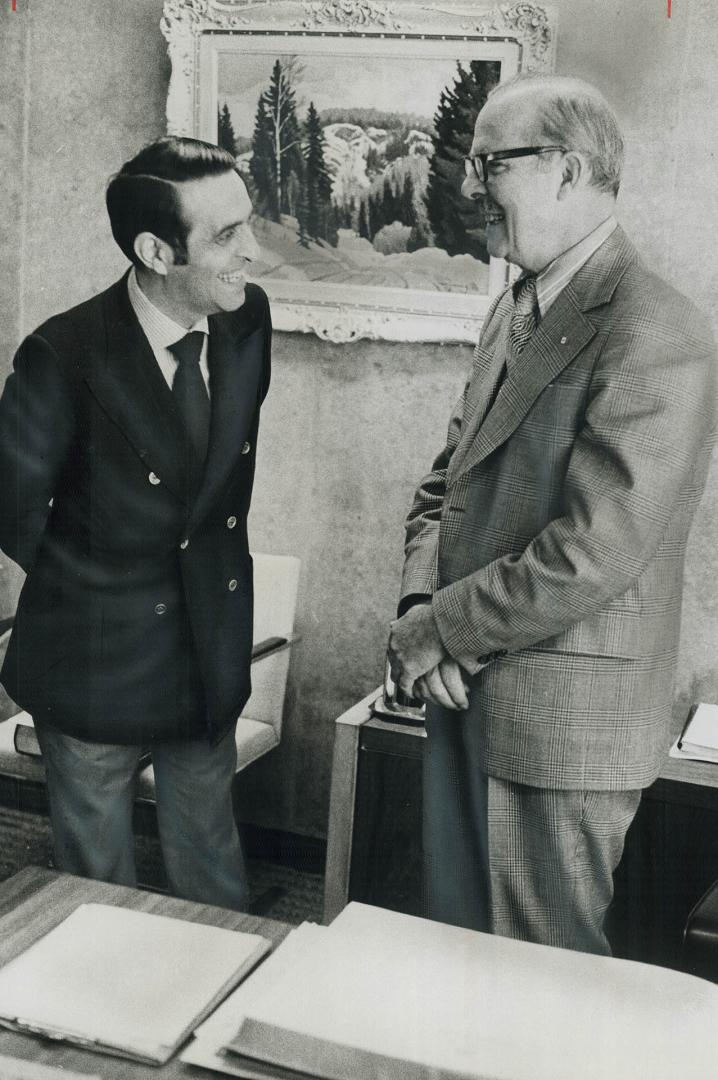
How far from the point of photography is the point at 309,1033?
899 mm

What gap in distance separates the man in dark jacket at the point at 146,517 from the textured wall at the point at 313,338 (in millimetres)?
98

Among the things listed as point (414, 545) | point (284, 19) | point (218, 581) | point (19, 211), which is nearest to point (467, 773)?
point (414, 545)

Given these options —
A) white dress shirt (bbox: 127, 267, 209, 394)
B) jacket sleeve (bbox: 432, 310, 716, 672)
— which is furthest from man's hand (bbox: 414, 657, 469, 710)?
white dress shirt (bbox: 127, 267, 209, 394)

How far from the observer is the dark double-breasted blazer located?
5.46 ft

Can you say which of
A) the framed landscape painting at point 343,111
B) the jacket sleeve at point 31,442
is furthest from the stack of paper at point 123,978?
the framed landscape painting at point 343,111

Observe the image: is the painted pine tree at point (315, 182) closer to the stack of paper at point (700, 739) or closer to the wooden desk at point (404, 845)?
the wooden desk at point (404, 845)

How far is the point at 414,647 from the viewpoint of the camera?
1656 mm

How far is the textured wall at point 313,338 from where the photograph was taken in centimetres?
178

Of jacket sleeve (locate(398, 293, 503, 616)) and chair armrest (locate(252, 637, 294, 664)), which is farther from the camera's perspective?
chair armrest (locate(252, 637, 294, 664))

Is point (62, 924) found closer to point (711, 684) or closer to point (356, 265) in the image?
point (356, 265)

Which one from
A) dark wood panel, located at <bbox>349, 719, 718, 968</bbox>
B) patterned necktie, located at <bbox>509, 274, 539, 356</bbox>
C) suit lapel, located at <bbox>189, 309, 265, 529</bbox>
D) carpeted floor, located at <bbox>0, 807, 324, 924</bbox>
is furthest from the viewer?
dark wood panel, located at <bbox>349, 719, 718, 968</bbox>

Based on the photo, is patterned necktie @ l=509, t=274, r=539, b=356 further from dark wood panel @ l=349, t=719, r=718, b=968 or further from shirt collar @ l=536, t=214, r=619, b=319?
dark wood panel @ l=349, t=719, r=718, b=968

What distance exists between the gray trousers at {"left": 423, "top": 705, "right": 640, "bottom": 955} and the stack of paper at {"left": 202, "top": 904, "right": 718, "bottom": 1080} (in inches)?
22.9

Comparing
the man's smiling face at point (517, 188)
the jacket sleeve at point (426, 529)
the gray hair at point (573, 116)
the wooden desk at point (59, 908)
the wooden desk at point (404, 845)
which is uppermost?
→ the gray hair at point (573, 116)
